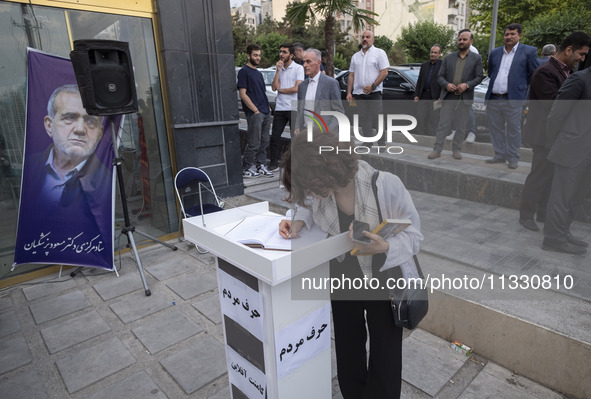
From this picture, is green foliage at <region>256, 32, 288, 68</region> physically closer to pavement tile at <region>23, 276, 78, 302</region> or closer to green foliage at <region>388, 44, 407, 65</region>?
pavement tile at <region>23, 276, 78, 302</region>

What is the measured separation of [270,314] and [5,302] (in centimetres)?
313

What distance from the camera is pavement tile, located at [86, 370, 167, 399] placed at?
2246 mm

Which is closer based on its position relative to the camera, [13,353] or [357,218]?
[357,218]

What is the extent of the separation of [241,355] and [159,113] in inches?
139

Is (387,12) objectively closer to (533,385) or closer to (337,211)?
(337,211)

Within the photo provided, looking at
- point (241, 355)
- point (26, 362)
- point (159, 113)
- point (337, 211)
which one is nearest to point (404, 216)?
point (337, 211)

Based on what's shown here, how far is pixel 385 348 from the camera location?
1673mm

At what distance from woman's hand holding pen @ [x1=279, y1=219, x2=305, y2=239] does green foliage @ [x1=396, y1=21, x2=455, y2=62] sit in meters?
0.93

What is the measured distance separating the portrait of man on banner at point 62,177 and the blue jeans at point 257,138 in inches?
94.5

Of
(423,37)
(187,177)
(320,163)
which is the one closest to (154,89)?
(187,177)

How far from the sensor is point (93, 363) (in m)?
2.54

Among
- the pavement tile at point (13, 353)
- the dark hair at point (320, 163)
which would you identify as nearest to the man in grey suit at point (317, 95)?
the dark hair at point (320, 163)

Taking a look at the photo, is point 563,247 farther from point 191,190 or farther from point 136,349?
point 191,190

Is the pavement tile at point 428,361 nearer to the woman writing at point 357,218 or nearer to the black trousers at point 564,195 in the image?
the woman writing at point 357,218
